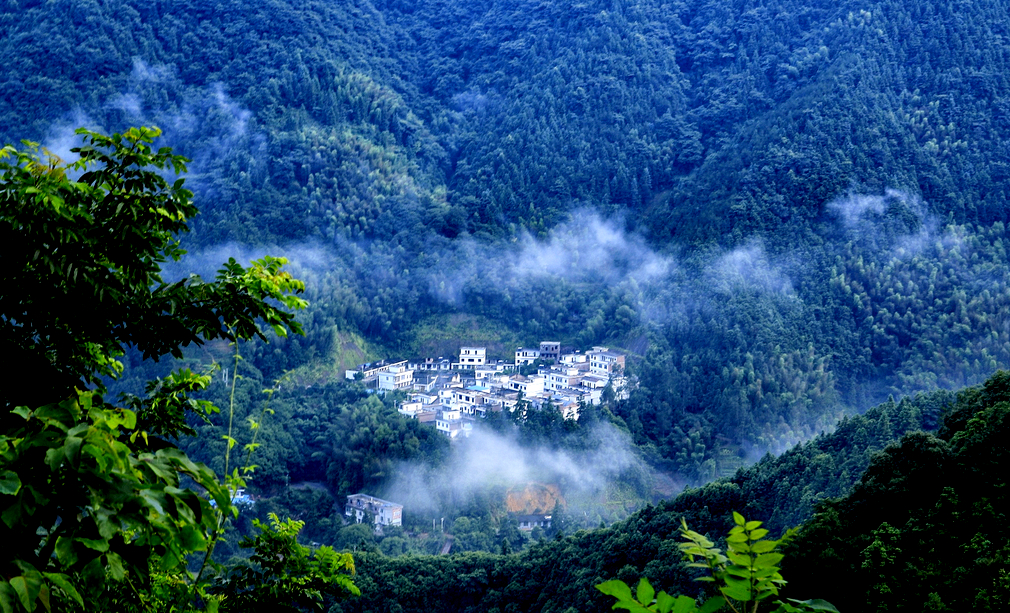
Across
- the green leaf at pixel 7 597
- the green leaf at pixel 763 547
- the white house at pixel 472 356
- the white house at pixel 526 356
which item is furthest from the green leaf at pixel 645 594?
the white house at pixel 472 356

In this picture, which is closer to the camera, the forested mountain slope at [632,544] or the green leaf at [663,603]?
the green leaf at [663,603]

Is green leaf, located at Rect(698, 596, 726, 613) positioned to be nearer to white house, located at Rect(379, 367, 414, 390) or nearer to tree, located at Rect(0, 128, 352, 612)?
tree, located at Rect(0, 128, 352, 612)

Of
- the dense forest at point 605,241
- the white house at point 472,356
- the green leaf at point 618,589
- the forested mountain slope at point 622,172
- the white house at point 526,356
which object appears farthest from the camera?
the white house at point 472,356

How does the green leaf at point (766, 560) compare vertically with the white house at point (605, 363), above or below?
below

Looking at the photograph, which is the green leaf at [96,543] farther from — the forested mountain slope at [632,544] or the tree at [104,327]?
the forested mountain slope at [632,544]

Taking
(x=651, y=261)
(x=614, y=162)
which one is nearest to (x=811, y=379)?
(x=651, y=261)

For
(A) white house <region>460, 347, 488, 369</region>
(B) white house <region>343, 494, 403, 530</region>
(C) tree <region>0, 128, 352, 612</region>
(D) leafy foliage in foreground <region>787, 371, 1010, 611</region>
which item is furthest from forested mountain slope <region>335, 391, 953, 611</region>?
(A) white house <region>460, 347, 488, 369</region>

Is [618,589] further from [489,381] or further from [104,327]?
[489,381]
